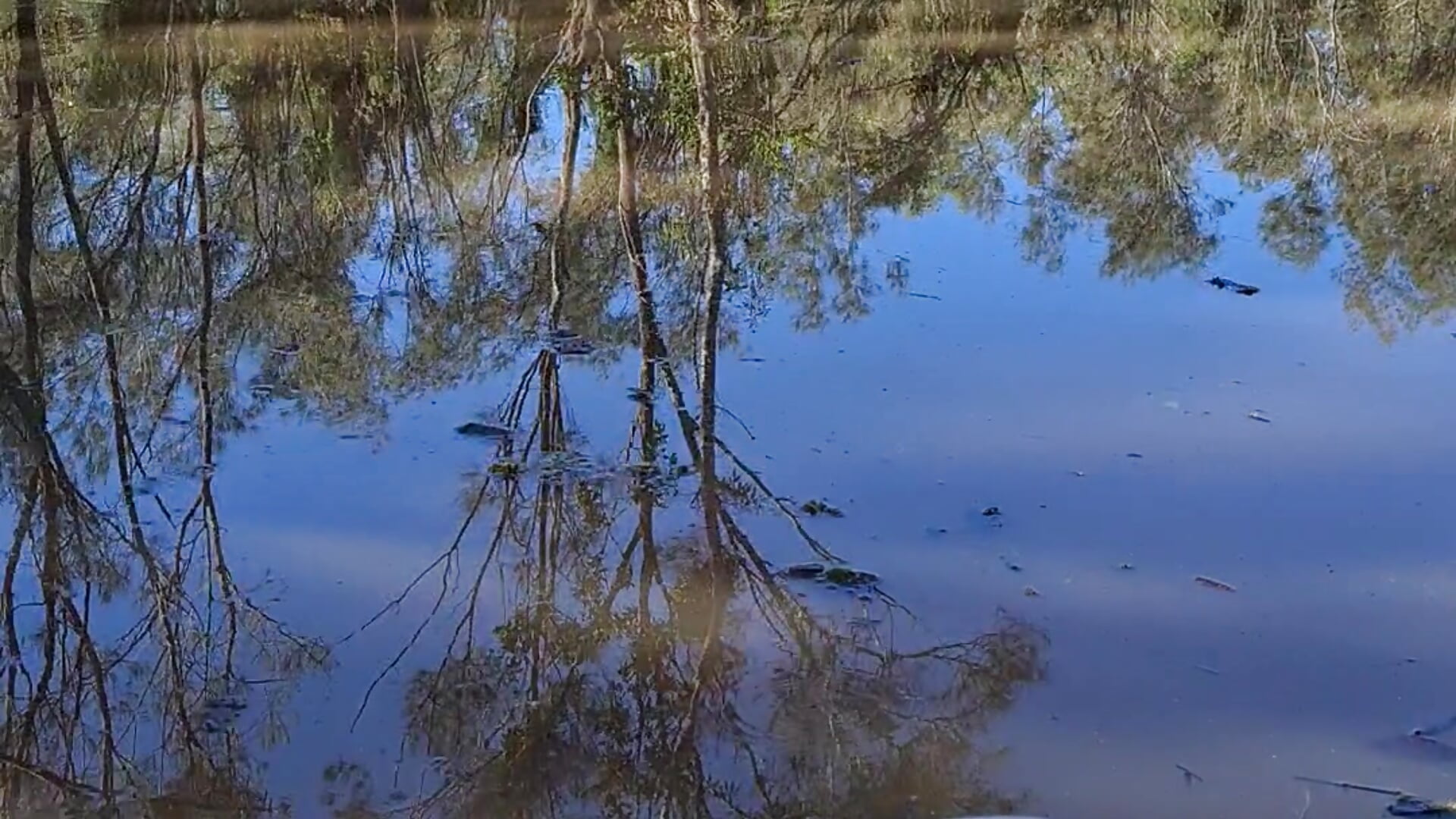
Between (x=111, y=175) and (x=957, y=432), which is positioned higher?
(x=111, y=175)

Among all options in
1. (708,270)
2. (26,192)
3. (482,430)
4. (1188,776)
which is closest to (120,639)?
(482,430)

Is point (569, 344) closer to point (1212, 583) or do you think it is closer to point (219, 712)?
point (219, 712)

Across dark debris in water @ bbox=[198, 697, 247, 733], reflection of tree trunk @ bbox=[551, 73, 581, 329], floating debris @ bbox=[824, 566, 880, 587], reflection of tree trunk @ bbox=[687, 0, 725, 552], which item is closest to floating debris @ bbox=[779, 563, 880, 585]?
floating debris @ bbox=[824, 566, 880, 587]

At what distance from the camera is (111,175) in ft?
20.6

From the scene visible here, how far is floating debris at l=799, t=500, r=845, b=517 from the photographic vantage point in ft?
12.2

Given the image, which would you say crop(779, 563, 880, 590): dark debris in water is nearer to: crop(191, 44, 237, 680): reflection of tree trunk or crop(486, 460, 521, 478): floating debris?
crop(486, 460, 521, 478): floating debris

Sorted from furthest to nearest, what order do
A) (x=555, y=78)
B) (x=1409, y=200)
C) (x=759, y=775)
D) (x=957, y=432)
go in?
(x=555, y=78) → (x=1409, y=200) → (x=957, y=432) → (x=759, y=775)

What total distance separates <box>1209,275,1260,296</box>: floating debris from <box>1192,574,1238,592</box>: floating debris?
2.13m

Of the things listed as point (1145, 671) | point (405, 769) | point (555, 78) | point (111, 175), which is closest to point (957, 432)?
point (1145, 671)

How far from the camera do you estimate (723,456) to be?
159 inches

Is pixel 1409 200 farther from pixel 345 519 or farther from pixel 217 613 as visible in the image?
pixel 217 613

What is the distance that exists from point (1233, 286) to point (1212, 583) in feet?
7.31

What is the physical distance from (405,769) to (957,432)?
1969 mm

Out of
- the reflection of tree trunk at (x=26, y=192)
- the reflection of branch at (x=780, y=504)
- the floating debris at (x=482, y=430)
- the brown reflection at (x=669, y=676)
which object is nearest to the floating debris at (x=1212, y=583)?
the brown reflection at (x=669, y=676)
